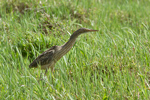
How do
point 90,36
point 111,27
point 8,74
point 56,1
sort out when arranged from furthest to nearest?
point 56,1 < point 111,27 < point 90,36 < point 8,74

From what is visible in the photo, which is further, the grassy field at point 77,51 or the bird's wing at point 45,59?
the bird's wing at point 45,59

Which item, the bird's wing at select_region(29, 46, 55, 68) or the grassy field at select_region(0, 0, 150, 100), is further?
the bird's wing at select_region(29, 46, 55, 68)

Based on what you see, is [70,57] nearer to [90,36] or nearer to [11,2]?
[90,36]

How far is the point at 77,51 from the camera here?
203 inches

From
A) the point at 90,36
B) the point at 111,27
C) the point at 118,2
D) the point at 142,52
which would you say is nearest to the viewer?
the point at 142,52

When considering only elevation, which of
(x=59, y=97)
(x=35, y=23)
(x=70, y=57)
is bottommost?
(x=59, y=97)

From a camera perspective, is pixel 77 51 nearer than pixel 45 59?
No

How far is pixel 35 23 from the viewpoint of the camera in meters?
6.36

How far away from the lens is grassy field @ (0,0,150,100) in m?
3.83

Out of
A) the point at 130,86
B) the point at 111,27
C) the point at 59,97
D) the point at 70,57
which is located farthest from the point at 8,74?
the point at 111,27

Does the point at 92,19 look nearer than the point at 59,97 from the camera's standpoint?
No

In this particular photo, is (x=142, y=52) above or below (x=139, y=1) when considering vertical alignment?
below

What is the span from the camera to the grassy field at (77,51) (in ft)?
12.6

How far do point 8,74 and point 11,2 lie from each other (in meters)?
3.57
